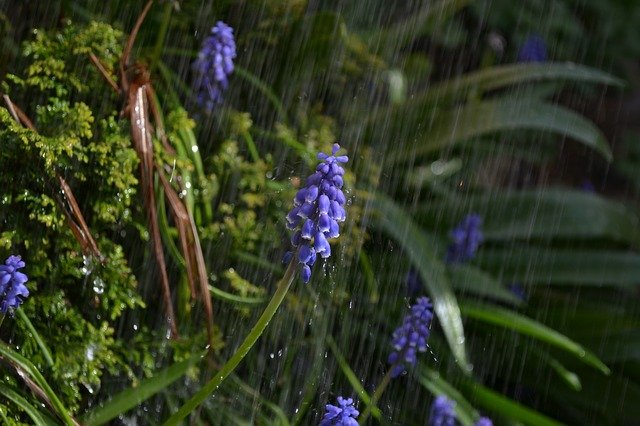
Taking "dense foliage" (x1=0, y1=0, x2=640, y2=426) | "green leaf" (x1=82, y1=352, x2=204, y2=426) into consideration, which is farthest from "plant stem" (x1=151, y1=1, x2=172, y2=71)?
"green leaf" (x1=82, y1=352, x2=204, y2=426)

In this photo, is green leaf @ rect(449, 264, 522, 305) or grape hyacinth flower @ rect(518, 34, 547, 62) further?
grape hyacinth flower @ rect(518, 34, 547, 62)

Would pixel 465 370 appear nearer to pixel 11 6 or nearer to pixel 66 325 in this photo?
pixel 66 325

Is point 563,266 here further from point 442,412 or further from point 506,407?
point 442,412

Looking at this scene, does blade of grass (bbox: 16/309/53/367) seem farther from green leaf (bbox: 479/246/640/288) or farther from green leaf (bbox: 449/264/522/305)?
green leaf (bbox: 479/246/640/288)

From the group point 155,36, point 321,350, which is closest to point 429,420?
point 321,350

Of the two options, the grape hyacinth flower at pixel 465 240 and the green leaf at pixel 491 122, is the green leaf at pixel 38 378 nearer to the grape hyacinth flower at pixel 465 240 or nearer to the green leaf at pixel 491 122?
the grape hyacinth flower at pixel 465 240

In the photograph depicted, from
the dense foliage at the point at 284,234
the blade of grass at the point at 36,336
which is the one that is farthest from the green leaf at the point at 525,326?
the blade of grass at the point at 36,336
